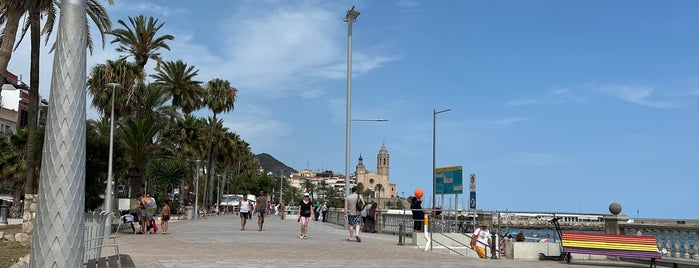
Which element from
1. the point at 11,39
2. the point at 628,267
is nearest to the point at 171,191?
the point at 11,39

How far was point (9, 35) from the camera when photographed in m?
21.9

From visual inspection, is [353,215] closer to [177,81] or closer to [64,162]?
[64,162]

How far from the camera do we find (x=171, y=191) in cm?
10919

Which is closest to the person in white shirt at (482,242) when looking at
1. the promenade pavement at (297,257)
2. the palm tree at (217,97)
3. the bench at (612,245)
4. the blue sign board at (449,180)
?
the promenade pavement at (297,257)

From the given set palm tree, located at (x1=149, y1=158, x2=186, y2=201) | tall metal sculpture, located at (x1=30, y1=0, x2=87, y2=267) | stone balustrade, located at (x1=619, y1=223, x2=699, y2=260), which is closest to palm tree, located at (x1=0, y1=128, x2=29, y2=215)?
stone balustrade, located at (x1=619, y1=223, x2=699, y2=260)

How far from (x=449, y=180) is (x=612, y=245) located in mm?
17206

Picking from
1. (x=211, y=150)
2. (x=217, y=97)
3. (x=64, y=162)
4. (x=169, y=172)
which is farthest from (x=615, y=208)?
(x=169, y=172)

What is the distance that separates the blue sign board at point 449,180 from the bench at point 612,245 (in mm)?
14651

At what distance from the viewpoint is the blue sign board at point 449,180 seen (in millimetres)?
30859

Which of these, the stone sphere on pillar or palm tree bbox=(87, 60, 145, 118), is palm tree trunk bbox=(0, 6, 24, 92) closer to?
palm tree bbox=(87, 60, 145, 118)

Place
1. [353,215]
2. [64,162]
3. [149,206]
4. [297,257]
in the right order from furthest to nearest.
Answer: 1. [149,206]
2. [353,215]
3. [297,257]
4. [64,162]

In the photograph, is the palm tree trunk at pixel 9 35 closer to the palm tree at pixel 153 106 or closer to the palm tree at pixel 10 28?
the palm tree at pixel 10 28

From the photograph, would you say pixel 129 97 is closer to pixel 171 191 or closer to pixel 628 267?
pixel 628 267

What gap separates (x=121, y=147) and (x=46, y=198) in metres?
27.9
